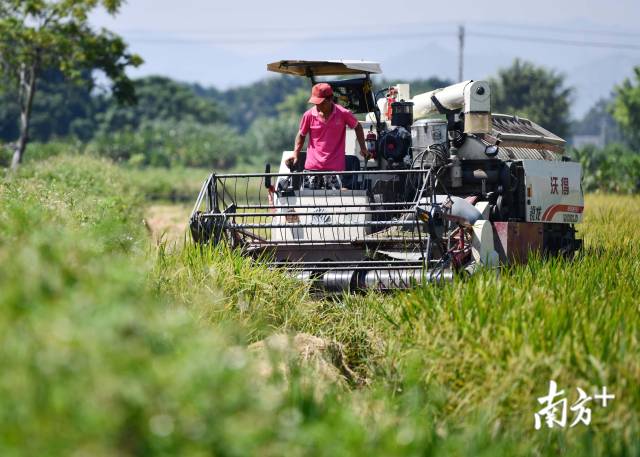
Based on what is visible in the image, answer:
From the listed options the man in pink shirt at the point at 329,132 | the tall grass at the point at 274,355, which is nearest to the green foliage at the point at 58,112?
the man in pink shirt at the point at 329,132

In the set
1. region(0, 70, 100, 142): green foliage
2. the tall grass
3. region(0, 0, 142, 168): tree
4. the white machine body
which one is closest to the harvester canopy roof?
the white machine body

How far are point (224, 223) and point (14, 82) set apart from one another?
23.6 metres

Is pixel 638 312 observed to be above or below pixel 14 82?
below

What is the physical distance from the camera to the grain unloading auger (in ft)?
34.0

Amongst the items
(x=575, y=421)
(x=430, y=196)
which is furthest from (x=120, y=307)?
(x=430, y=196)

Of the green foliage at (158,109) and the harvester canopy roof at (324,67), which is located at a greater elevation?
the green foliage at (158,109)

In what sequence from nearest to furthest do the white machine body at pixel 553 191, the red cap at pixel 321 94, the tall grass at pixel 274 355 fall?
the tall grass at pixel 274 355 → the red cap at pixel 321 94 → the white machine body at pixel 553 191

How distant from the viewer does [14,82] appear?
3228 cm

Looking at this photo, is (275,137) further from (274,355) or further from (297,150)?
(274,355)

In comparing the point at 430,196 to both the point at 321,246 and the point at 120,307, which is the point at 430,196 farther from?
the point at 120,307

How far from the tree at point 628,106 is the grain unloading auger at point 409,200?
65882 mm

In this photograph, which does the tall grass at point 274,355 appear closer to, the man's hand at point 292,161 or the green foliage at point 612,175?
the man's hand at point 292,161

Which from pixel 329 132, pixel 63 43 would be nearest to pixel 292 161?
pixel 329 132

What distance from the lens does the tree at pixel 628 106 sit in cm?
7688
